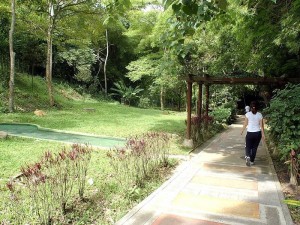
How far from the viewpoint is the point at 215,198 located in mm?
4965

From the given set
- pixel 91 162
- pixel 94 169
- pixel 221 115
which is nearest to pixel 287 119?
pixel 94 169

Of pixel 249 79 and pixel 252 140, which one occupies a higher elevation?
pixel 249 79

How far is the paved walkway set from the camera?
13.5 feet

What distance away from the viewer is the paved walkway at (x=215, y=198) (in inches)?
162

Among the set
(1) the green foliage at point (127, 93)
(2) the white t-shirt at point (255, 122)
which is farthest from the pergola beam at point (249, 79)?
(1) the green foliage at point (127, 93)

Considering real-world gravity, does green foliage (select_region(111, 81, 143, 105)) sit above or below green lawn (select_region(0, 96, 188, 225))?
above

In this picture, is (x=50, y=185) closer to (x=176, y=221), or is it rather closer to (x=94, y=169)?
(x=176, y=221)

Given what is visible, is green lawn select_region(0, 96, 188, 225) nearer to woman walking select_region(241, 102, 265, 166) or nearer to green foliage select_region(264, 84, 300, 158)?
woman walking select_region(241, 102, 265, 166)

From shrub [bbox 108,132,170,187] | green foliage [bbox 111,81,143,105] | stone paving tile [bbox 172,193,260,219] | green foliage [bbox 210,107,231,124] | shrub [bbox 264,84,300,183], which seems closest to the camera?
stone paving tile [bbox 172,193,260,219]

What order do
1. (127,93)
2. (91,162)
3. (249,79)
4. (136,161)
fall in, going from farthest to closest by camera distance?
1. (127,93)
2. (249,79)
3. (91,162)
4. (136,161)

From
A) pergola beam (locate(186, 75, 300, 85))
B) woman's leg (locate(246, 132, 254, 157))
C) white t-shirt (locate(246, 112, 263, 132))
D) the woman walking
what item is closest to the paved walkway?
woman's leg (locate(246, 132, 254, 157))

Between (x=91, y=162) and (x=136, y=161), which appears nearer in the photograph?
(x=136, y=161)

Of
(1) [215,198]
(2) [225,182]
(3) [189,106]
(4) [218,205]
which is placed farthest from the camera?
(3) [189,106]

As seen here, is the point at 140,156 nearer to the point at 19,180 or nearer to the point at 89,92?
the point at 19,180
